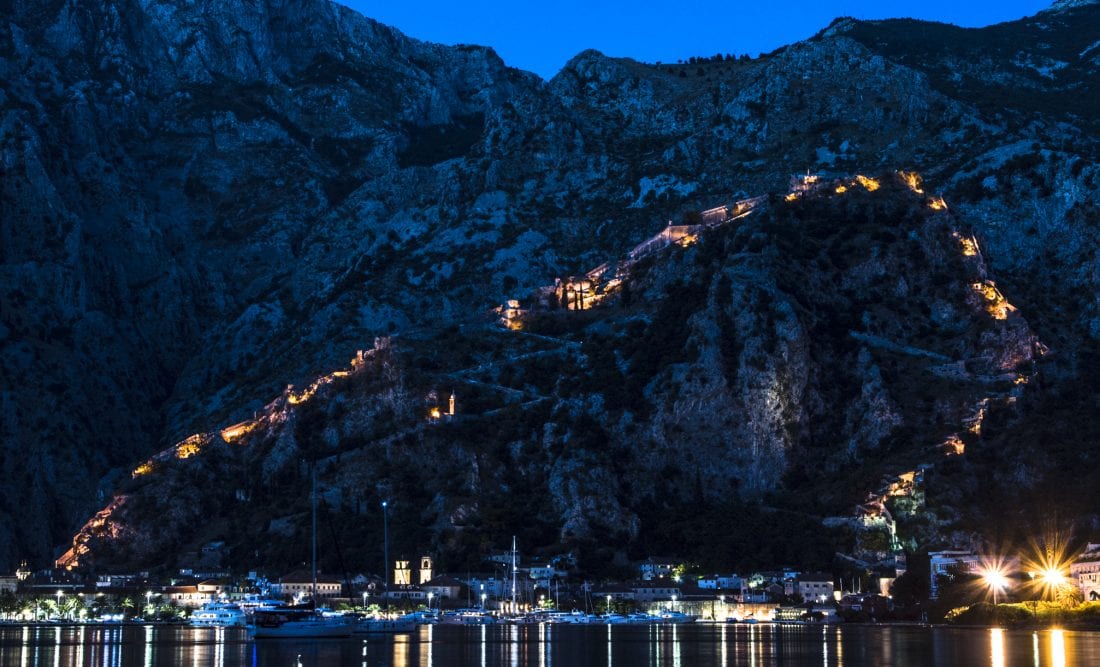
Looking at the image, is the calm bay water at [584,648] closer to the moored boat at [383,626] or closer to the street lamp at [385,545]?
the moored boat at [383,626]

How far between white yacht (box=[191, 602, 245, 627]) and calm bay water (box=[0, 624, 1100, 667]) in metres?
15.6

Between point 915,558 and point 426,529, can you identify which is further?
point 426,529

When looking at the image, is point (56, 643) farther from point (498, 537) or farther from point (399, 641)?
point (498, 537)

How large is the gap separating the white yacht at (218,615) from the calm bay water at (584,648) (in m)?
15.6

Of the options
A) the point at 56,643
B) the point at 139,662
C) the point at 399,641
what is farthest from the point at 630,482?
the point at 139,662

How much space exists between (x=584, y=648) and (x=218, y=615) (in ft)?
250

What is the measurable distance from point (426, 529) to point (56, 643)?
67.9 m

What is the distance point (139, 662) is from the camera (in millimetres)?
106938

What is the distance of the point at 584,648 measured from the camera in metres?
119

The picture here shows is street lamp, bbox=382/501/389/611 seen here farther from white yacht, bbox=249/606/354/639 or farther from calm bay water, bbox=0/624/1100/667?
white yacht, bbox=249/606/354/639

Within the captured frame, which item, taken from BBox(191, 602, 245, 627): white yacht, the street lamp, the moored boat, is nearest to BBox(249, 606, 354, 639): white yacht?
the moored boat

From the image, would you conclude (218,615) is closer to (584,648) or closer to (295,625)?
(295,625)

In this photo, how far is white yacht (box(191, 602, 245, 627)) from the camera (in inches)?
6964

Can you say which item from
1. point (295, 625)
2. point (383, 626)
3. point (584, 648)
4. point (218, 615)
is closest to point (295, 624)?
point (295, 625)
